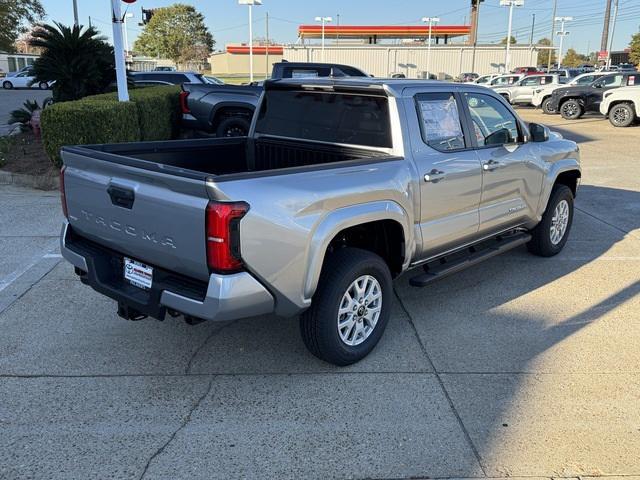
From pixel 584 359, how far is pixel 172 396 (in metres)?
2.85

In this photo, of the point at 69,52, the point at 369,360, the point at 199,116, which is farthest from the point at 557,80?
the point at 369,360

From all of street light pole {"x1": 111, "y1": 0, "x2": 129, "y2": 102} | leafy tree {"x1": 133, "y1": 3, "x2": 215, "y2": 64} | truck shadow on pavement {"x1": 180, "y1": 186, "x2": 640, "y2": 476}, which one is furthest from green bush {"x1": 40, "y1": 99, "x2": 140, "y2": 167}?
leafy tree {"x1": 133, "y1": 3, "x2": 215, "y2": 64}

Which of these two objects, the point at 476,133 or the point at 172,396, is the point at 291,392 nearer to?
the point at 172,396

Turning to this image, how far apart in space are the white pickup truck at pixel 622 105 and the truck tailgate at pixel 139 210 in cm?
2056

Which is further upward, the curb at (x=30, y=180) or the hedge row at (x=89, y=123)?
the hedge row at (x=89, y=123)

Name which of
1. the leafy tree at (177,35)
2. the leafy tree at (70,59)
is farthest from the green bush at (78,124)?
the leafy tree at (177,35)

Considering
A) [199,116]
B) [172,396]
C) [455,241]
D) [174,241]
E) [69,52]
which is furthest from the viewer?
[199,116]

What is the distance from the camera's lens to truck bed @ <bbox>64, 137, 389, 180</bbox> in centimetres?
A: 453

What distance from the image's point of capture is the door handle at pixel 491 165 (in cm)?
497

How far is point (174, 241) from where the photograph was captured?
3295 mm

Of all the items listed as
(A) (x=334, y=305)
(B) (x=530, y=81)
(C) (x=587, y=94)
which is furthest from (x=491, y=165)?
(B) (x=530, y=81)

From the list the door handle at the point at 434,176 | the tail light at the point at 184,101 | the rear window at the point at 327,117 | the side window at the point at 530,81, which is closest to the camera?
the door handle at the point at 434,176

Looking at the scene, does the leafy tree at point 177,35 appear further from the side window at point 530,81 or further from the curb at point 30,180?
the curb at point 30,180

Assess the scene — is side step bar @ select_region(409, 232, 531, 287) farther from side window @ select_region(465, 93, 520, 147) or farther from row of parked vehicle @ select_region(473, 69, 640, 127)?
row of parked vehicle @ select_region(473, 69, 640, 127)
